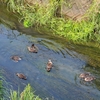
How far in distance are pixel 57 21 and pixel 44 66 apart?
264 cm

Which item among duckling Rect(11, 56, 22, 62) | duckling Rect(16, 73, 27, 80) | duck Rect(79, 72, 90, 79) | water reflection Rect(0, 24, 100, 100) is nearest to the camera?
water reflection Rect(0, 24, 100, 100)

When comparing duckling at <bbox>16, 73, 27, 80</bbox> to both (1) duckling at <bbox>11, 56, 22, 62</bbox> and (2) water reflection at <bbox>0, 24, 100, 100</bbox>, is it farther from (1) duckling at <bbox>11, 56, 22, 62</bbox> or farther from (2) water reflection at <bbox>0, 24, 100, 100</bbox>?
(1) duckling at <bbox>11, 56, 22, 62</bbox>

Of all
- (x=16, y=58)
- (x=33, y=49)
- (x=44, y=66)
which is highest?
(x=33, y=49)

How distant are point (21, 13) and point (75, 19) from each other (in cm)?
240

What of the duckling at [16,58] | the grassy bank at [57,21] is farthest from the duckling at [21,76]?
the grassy bank at [57,21]

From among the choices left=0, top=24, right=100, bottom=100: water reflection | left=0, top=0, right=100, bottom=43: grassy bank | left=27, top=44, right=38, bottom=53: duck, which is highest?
left=0, top=0, right=100, bottom=43: grassy bank

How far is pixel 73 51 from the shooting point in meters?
11.5

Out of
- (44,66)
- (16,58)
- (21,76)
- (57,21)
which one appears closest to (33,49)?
(16,58)

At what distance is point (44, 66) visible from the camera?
10.6 m

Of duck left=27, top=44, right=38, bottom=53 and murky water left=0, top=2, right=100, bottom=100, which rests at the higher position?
duck left=27, top=44, right=38, bottom=53

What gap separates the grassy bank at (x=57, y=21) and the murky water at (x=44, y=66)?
445 mm

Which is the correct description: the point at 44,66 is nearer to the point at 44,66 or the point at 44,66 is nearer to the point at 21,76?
the point at 44,66

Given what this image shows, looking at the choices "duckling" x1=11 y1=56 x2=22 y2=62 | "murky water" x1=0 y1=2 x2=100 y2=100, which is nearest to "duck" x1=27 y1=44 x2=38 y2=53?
"murky water" x1=0 y1=2 x2=100 y2=100

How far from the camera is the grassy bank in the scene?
460 inches
